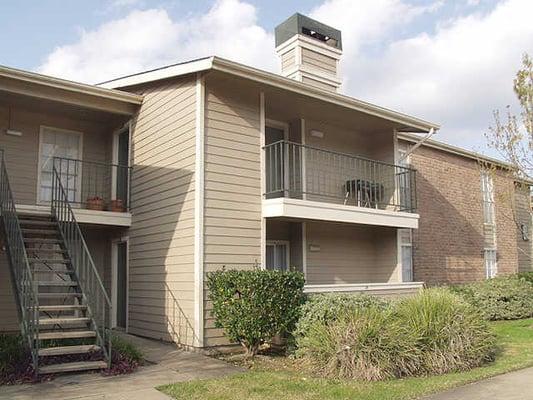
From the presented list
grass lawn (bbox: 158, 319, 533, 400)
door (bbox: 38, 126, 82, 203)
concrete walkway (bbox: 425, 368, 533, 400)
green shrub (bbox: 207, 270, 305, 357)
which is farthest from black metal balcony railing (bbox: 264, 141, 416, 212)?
concrete walkway (bbox: 425, 368, 533, 400)

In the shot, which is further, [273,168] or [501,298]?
[501,298]

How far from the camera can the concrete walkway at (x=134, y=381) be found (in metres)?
6.51

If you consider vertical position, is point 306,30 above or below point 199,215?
above

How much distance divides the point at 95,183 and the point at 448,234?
428 inches

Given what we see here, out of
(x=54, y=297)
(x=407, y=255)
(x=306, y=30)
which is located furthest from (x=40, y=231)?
(x=407, y=255)

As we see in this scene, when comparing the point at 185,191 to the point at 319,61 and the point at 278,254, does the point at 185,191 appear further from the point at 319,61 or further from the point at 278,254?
the point at 319,61

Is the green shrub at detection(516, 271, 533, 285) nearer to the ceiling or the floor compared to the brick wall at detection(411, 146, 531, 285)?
nearer to the floor

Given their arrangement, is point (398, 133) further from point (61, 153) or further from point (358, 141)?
point (61, 153)

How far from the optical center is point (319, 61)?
15289mm

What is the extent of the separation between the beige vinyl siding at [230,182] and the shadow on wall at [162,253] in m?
0.38

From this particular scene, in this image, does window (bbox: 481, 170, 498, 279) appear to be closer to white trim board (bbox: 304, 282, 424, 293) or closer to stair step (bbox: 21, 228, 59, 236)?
white trim board (bbox: 304, 282, 424, 293)

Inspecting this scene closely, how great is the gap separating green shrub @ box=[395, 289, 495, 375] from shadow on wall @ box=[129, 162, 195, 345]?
3.98 metres

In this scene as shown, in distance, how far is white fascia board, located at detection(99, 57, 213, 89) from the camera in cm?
980

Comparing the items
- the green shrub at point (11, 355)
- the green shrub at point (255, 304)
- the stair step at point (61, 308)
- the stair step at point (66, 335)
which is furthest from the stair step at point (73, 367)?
the green shrub at point (255, 304)
